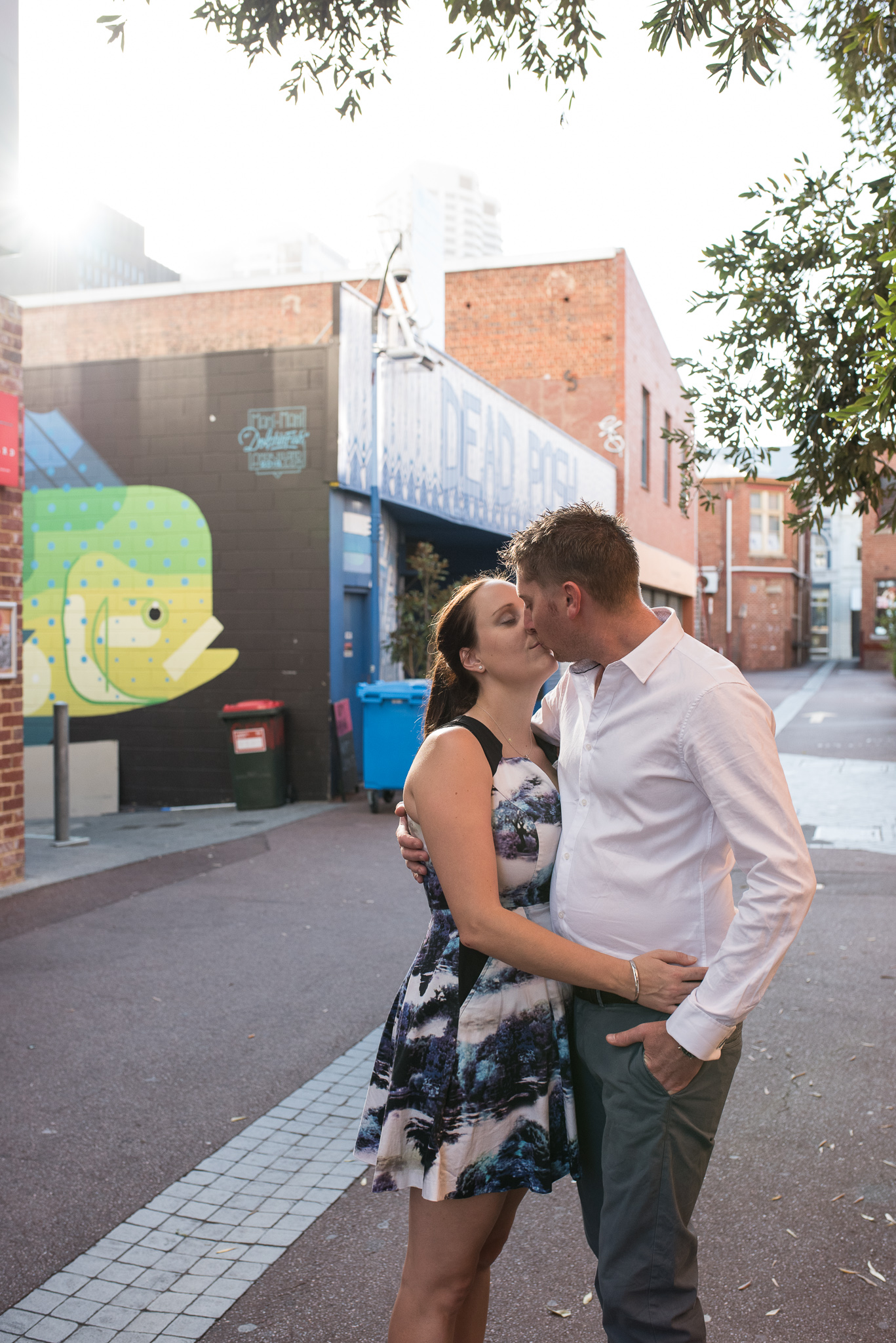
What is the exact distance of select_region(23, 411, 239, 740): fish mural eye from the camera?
12086 millimetres

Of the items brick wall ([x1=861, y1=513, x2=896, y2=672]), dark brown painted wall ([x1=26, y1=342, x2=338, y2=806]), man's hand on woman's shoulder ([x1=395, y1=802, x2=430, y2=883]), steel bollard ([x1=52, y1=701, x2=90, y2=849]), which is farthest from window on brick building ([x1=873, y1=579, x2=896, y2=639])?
man's hand on woman's shoulder ([x1=395, y1=802, x2=430, y2=883])

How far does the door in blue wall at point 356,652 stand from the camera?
1205 centimetres

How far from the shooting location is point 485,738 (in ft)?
7.01

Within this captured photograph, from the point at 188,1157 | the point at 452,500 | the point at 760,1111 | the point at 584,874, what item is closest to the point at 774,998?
the point at 760,1111

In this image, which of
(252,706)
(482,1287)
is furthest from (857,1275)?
(252,706)

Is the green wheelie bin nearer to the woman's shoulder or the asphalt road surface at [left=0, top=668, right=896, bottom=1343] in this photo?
the asphalt road surface at [left=0, top=668, right=896, bottom=1343]

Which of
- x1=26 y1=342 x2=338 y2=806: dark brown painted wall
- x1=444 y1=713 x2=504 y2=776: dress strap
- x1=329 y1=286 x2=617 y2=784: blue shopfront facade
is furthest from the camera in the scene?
x1=329 y1=286 x2=617 y2=784: blue shopfront facade

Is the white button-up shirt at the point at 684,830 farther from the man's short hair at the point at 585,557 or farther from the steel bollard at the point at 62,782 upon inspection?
the steel bollard at the point at 62,782

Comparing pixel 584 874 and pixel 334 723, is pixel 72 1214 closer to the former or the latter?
pixel 584 874

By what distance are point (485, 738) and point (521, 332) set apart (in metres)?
23.4

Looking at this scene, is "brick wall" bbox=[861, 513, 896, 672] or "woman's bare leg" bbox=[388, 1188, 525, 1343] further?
"brick wall" bbox=[861, 513, 896, 672]

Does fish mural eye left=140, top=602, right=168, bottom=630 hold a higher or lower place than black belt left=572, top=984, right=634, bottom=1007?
higher

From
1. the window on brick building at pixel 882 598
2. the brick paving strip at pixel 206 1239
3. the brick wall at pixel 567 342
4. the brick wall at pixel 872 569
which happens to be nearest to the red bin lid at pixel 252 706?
the brick paving strip at pixel 206 1239

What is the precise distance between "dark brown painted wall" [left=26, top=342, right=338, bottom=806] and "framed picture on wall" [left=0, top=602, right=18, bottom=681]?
435 cm
